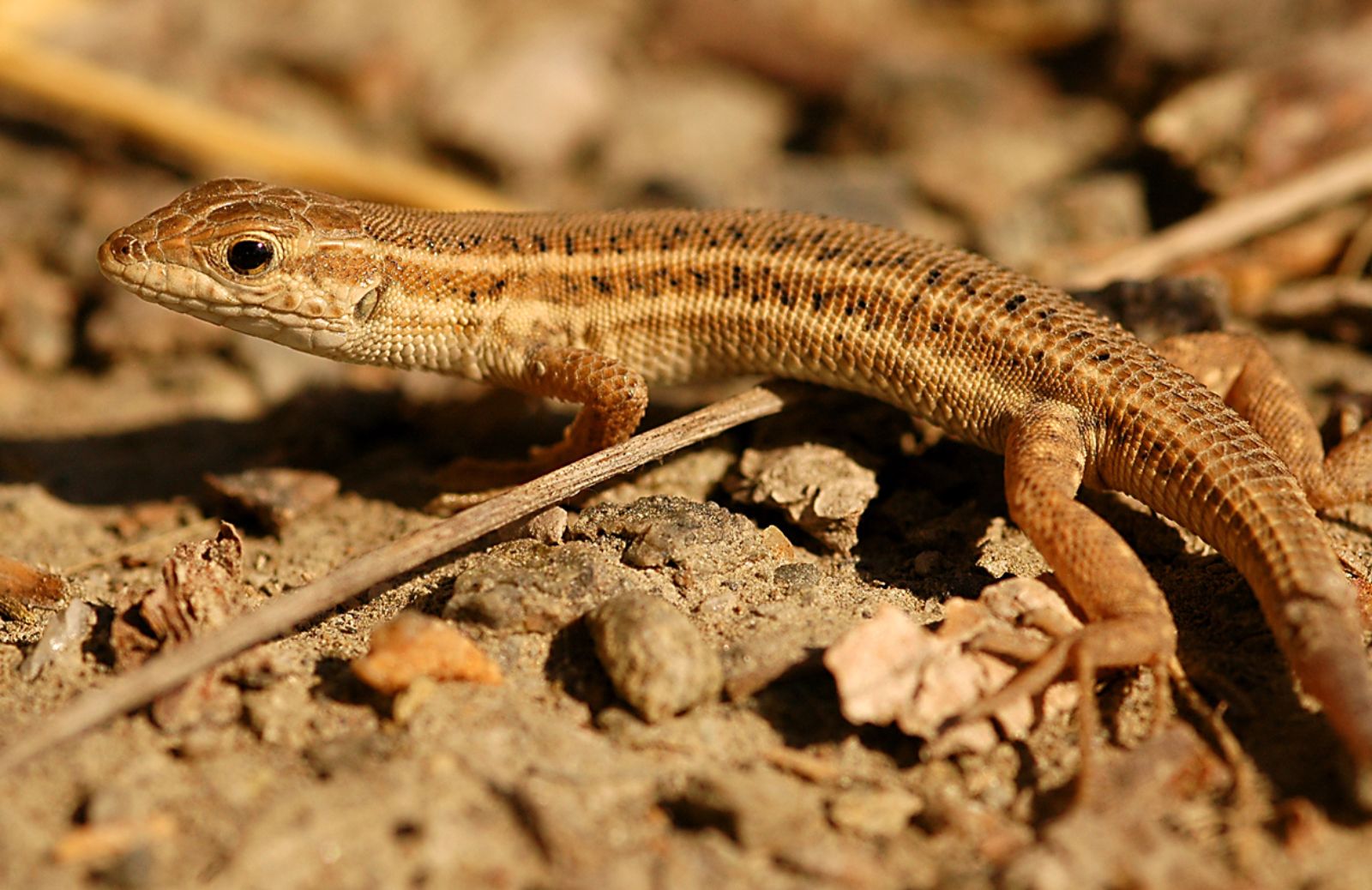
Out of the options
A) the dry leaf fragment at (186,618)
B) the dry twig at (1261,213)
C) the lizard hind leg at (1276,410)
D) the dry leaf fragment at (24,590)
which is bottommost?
the dry leaf fragment at (24,590)

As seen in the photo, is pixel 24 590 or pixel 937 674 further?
pixel 24 590

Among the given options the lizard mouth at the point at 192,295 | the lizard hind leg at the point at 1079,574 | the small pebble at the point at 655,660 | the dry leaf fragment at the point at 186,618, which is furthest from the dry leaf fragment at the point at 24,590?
the lizard hind leg at the point at 1079,574

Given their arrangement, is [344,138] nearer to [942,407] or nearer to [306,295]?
[306,295]

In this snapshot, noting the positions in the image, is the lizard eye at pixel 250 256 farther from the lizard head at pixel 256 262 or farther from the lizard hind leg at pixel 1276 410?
the lizard hind leg at pixel 1276 410

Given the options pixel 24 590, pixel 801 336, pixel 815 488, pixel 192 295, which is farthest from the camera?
pixel 801 336

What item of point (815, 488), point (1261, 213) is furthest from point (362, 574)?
point (1261, 213)

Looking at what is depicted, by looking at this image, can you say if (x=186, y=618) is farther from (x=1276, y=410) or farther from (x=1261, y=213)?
(x=1261, y=213)

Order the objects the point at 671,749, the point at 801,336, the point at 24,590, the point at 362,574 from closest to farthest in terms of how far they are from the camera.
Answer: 1. the point at 671,749
2. the point at 362,574
3. the point at 24,590
4. the point at 801,336

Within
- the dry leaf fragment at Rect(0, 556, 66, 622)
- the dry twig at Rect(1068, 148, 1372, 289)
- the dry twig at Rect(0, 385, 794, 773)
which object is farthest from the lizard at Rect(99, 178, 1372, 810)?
the dry twig at Rect(1068, 148, 1372, 289)
